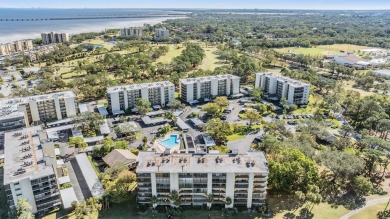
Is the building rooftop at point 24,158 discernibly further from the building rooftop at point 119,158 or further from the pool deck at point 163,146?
the pool deck at point 163,146

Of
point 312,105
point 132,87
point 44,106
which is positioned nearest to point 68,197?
point 44,106

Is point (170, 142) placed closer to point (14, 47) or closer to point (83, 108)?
point (83, 108)

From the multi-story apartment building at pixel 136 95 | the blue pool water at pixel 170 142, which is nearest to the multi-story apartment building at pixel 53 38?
the multi-story apartment building at pixel 136 95

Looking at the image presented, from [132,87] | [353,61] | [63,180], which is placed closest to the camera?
[63,180]

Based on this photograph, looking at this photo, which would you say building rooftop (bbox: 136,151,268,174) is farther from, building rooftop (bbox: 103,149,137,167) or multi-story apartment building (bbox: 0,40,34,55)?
multi-story apartment building (bbox: 0,40,34,55)

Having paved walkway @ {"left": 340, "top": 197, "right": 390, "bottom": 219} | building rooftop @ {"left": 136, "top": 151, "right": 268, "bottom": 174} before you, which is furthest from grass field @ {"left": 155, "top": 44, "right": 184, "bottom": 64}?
paved walkway @ {"left": 340, "top": 197, "right": 390, "bottom": 219}
